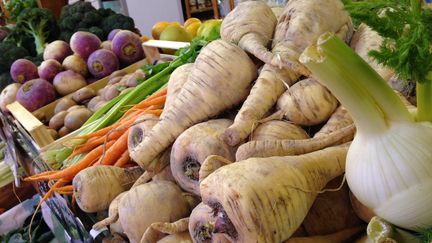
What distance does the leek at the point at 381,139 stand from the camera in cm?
48

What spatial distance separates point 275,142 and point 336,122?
0.47 feet

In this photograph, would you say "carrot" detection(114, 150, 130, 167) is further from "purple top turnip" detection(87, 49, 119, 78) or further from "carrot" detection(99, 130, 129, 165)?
"purple top turnip" detection(87, 49, 119, 78)

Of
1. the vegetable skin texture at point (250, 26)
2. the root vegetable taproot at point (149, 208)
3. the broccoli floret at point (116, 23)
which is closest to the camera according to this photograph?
the root vegetable taproot at point (149, 208)

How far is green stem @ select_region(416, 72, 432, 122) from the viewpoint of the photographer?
19.7 inches

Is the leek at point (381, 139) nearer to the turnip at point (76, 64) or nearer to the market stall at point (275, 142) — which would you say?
the market stall at point (275, 142)

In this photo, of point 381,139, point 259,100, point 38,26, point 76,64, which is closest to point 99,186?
point 259,100

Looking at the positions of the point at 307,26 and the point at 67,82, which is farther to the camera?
the point at 67,82

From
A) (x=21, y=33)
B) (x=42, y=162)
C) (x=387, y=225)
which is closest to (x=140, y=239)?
(x=387, y=225)

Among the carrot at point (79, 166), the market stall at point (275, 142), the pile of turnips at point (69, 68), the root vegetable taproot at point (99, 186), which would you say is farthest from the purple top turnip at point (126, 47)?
the root vegetable taproot at point (99, 186)

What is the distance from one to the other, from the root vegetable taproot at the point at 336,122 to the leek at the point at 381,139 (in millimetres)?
231

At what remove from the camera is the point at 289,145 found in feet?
2.38

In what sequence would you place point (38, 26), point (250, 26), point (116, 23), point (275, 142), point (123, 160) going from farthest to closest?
1. point (38, 26)
2. point (116, 23)
3. point (123, 160)
4. point (250, 26)
5. point (275, 142)

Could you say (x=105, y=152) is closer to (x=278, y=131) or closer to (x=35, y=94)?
(x=278, y=131)

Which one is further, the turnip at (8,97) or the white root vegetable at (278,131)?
the turnip at (8,97)
